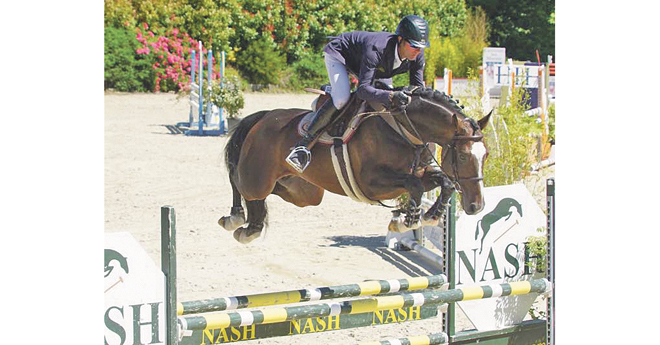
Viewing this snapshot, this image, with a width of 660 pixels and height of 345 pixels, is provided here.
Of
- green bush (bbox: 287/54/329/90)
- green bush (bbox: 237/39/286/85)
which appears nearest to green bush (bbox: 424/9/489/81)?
green bush (bbox: 287/54/329/90)

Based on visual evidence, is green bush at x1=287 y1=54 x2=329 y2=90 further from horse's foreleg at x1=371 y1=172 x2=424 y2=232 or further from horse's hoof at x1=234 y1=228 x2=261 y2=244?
horse's foreleg at x1=371 y1=172 x2=424 y2=232

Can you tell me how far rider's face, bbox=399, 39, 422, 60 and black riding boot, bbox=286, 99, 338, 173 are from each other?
1.75 ft

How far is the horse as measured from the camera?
4.34m

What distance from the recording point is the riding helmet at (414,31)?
4262 millimetres

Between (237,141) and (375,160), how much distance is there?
1.10m

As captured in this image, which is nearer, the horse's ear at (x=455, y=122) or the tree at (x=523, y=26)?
the horse's ear at (x=455, y=122)

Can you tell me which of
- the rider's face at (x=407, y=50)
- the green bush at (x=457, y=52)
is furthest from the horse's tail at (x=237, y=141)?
the green bush at (x=457, y=52)

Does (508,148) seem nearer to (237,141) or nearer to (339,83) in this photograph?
(237,141)

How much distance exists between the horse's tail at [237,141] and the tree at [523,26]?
22.8 metres

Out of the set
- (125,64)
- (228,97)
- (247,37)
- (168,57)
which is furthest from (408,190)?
(247,37)

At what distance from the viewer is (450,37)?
24.4 meters

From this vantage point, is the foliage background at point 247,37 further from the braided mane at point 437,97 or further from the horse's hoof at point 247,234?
the braided mane at point 437,97

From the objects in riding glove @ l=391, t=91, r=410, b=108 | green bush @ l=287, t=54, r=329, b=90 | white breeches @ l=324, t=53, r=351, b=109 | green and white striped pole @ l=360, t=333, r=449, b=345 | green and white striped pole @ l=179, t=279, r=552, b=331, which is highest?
green bush @ l=287, t=54, r=329, b=90

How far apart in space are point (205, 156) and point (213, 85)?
8.51ft
